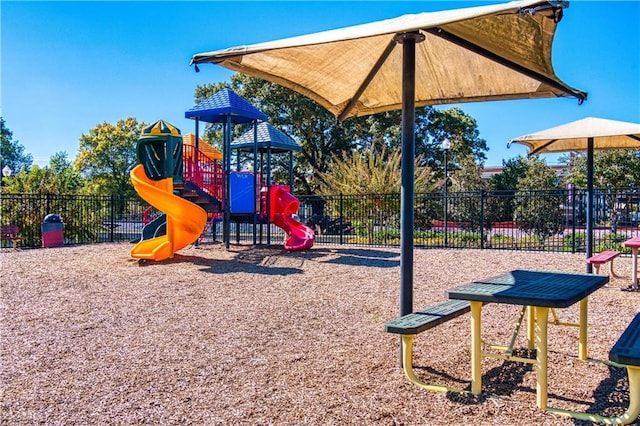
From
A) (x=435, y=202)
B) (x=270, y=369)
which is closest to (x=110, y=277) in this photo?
→ (x=270, y=369)

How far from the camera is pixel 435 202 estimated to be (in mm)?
21750

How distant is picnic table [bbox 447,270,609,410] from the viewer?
286 cm

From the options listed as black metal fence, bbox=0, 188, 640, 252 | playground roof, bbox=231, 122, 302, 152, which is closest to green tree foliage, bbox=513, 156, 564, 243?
black metal fence, bbox=0, 188, 640, 252

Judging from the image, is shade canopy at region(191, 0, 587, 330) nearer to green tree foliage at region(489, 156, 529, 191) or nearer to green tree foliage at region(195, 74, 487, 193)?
green tree foliage at region(195, 74, 487, 193)

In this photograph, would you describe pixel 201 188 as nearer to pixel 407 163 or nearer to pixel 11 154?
pixel 407 163

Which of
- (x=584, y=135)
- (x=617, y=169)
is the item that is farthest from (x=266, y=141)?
(x=617, y=169)

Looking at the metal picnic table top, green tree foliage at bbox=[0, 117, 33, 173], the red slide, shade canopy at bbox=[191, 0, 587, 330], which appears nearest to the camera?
the metal picnic table top

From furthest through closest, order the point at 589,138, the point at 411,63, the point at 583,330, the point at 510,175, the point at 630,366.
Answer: the point at 510,175 < the point at 589,138 < the point at 583,330 < the point at 411,63 < the point at 630,366

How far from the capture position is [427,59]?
4.33 metres

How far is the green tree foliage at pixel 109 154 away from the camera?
37.2 metres

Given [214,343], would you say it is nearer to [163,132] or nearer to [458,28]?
[458,28]

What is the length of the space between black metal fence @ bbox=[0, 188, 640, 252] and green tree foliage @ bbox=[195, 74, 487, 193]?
722 centimetres

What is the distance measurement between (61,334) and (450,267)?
7205mm

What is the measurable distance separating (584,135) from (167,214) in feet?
25.6
